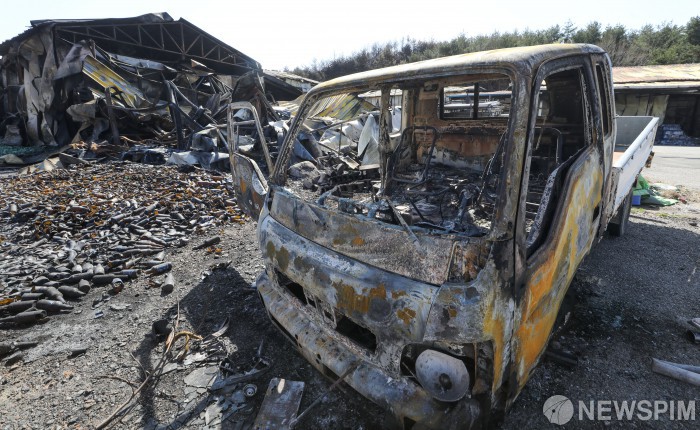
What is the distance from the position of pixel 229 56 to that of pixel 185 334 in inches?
775

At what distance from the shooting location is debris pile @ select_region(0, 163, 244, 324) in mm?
3754

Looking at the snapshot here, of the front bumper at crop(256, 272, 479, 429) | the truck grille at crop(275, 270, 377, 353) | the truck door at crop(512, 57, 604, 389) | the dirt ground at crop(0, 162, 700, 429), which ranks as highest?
the truck door at crop(512, 57, 604, 389)

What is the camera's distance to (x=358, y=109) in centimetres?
1528

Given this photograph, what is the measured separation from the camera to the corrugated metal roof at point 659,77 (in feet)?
49.0

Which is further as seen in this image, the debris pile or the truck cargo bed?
the debris pile

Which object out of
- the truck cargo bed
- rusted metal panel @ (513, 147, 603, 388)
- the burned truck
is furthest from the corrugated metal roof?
rusted metal panel @ (513, 147, 603, 388)

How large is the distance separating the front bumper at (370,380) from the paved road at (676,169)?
27.2ft

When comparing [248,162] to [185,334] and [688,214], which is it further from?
[688,214]

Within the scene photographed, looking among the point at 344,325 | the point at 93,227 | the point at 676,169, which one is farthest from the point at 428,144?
the point at 676,169

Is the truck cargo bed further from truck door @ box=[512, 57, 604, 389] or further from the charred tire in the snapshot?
truck door @ box=[512, 57, 604, 389]

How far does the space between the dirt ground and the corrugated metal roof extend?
15.7 metres

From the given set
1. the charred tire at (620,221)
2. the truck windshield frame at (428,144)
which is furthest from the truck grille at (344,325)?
the charred tire at (620,221)

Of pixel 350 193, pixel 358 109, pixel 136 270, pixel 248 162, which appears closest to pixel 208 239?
pixel 136 270

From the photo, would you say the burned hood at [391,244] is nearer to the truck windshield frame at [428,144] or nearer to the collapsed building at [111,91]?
the truck windshield frame at [428,144]
